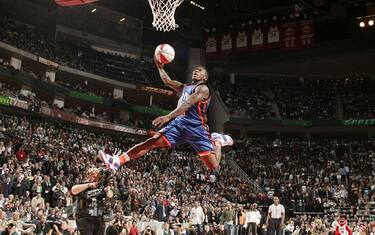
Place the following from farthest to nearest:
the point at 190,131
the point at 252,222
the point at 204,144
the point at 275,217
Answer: the point at 252,222 → the point at 275,217 → the point at 204,144 → the point at 190,131

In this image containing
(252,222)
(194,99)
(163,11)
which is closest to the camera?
(194,99)

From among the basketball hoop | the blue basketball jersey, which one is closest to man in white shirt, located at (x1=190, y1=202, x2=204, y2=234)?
the basketball hoop

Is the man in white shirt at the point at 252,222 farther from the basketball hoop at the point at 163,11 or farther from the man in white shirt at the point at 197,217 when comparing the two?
the basketball hoop at the point at 163,11

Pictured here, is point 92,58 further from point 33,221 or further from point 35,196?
point 33,221

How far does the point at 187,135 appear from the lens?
27.9 ft

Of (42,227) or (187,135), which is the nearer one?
(187,135)

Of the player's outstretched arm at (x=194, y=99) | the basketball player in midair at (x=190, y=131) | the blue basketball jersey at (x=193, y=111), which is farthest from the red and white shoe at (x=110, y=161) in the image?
the blue basketball jersey at (x=193, y=111)

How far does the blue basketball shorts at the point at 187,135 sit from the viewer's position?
8.34 metres

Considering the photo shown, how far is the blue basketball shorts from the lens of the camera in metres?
8.34

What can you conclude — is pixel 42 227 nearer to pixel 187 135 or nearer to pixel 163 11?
pixel 163 11

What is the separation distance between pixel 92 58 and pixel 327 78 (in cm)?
2121

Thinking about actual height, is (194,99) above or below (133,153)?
above

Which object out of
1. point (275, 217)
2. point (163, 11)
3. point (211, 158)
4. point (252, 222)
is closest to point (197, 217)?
point (252, 222)

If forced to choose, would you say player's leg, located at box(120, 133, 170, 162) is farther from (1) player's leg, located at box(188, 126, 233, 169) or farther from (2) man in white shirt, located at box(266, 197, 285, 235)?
(2) man in white shirt, located at box(266, 197, 285, 235)
